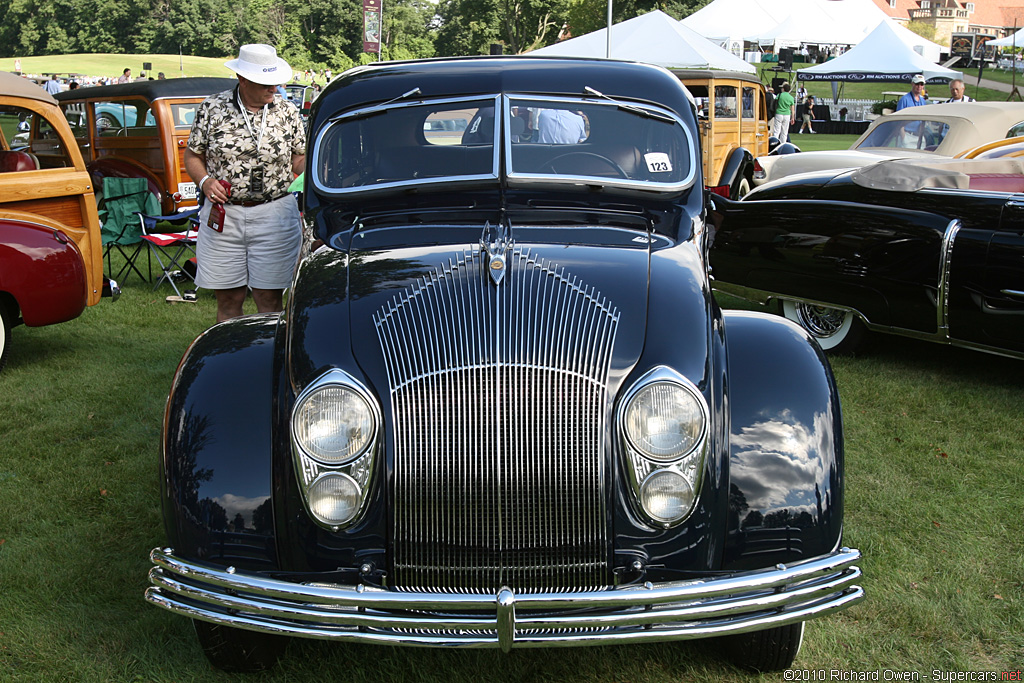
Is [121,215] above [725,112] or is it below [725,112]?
below

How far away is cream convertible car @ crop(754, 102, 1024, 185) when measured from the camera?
32.7ft

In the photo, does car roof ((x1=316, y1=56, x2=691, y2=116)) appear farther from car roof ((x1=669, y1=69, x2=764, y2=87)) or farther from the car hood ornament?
car roof ((x1=669, y1=69, x2=764, y2=87))

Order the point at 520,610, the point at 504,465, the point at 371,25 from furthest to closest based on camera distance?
the point at 371,25
the point at 504,465
the point at 520,610

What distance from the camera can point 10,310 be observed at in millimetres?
Answer: 6340

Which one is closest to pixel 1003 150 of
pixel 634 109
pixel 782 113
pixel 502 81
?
pixel 634 109

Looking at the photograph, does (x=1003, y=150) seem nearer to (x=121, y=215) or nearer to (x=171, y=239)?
(x=171, y=239)

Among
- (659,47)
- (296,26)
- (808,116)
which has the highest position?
(296,26)

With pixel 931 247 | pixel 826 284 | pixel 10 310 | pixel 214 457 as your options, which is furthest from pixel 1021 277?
pixel 10 310

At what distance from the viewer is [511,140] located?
12.1ft

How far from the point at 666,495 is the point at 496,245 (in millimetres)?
965

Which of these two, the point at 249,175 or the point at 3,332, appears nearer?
the point at 249,175

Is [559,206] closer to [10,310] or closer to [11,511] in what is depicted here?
[11,511]

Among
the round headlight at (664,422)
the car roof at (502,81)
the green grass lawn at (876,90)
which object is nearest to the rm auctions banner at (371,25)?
the car roof at (502,81)

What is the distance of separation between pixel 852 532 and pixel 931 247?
8.04 feet
